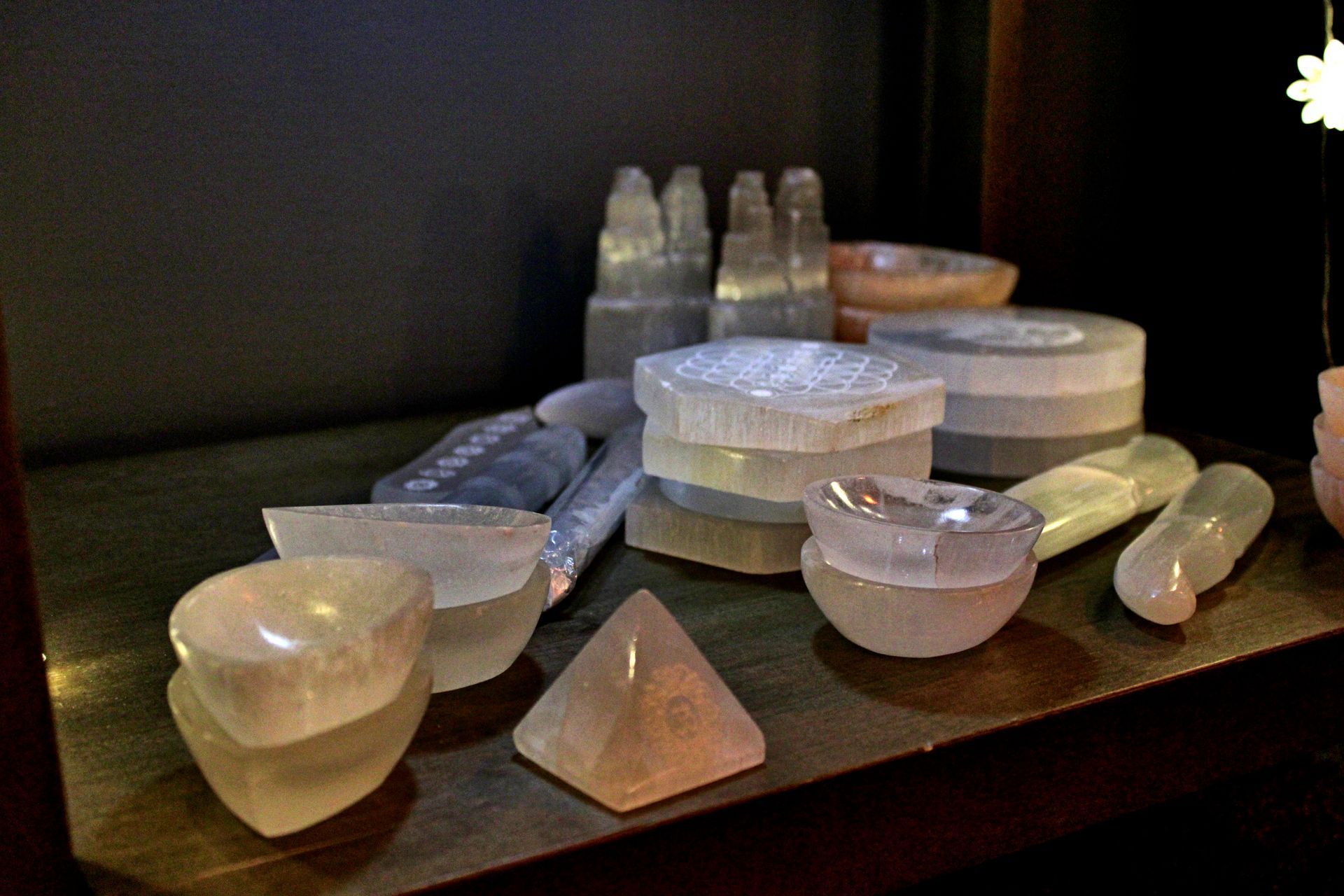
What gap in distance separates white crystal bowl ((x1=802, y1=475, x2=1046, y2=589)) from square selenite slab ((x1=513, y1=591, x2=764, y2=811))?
0.10 meters

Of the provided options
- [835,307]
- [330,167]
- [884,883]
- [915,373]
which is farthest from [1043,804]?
[330,167]

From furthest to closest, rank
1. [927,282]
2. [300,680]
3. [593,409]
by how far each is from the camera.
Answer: [927,282], [593,409], [300,680]

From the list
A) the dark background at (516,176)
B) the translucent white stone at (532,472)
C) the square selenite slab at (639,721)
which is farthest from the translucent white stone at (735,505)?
the dark background at (516,176)

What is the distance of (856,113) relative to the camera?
1.19m

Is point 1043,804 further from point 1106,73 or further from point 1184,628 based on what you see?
point 1106,73

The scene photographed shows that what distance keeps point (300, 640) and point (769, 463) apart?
29cm

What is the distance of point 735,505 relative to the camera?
691mm

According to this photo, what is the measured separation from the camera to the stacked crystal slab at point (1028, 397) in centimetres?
84

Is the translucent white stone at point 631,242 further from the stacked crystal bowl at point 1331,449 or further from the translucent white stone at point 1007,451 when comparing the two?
the stacked crystal bowl at point 1331,449

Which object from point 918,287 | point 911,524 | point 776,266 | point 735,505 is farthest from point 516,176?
point 911,524

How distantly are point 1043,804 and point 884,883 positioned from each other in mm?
91

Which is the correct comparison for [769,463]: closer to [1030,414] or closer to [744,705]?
[744,705]

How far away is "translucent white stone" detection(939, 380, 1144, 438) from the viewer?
0.84 metres

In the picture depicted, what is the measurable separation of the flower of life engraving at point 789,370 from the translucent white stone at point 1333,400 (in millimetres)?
250
